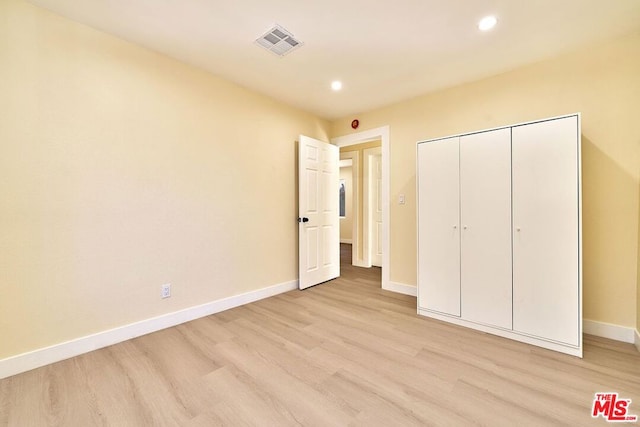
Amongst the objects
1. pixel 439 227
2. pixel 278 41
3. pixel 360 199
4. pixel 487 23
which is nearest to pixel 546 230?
pixel 439 227

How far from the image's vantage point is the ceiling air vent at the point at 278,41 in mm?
2064

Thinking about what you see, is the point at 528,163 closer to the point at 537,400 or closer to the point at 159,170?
the point at 537,400

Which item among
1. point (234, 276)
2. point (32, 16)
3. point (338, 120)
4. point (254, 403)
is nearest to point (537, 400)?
point (254, 403)

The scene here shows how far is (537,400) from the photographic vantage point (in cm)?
147

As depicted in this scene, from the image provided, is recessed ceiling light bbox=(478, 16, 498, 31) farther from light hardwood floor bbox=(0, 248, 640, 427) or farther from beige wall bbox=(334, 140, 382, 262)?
beige wall bbox=(334, 140, 382, 262)

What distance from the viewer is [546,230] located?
2068mm

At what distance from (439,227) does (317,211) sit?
1701 mm

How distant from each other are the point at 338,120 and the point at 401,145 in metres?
1.22

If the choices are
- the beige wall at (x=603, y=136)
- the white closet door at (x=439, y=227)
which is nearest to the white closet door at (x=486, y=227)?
the white closet door at (x=439, y=227)

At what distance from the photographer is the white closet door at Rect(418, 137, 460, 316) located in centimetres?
252

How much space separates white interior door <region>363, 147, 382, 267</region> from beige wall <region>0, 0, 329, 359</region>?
2.56m

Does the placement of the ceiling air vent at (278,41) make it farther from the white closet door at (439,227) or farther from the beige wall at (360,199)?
the beige wall at (360,199)

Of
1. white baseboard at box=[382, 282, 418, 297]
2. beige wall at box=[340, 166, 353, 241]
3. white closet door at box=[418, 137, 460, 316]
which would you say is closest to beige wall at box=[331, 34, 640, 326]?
white closet door at box=[418, 137, 460, 316]

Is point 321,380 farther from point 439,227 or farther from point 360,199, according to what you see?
point 360,199
